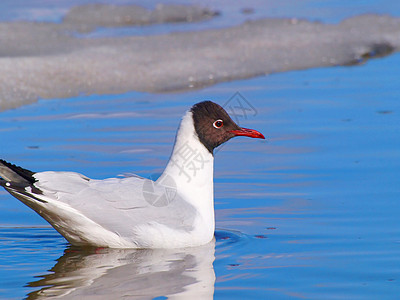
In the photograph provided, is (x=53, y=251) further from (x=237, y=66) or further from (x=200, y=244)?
(x=237, y=66)

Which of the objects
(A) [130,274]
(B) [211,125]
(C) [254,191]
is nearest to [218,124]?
(B) [211,125]

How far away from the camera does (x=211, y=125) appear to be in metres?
5.80

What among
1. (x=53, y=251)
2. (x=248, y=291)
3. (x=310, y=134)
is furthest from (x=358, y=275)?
(x=310, y=134)

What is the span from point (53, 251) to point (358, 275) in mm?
2104

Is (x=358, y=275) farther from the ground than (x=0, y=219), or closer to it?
closer to it

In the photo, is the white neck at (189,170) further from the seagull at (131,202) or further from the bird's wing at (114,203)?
the bird's wing at (114,203)

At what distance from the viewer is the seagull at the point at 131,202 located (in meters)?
5.29

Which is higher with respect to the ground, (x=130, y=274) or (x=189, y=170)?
(x=189, y=170)

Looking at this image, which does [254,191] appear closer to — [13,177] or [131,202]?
[131,202]

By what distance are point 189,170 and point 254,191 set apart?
0.95 m

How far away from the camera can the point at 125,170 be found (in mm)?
7066

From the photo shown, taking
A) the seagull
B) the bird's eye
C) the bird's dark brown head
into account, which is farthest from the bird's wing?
the bird's eye

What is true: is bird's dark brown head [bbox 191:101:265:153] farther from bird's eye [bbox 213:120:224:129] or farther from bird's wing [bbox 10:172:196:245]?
bird's wing [bbox 10:172:196:245]

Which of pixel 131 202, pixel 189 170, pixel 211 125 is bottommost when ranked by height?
pixel 131 202
